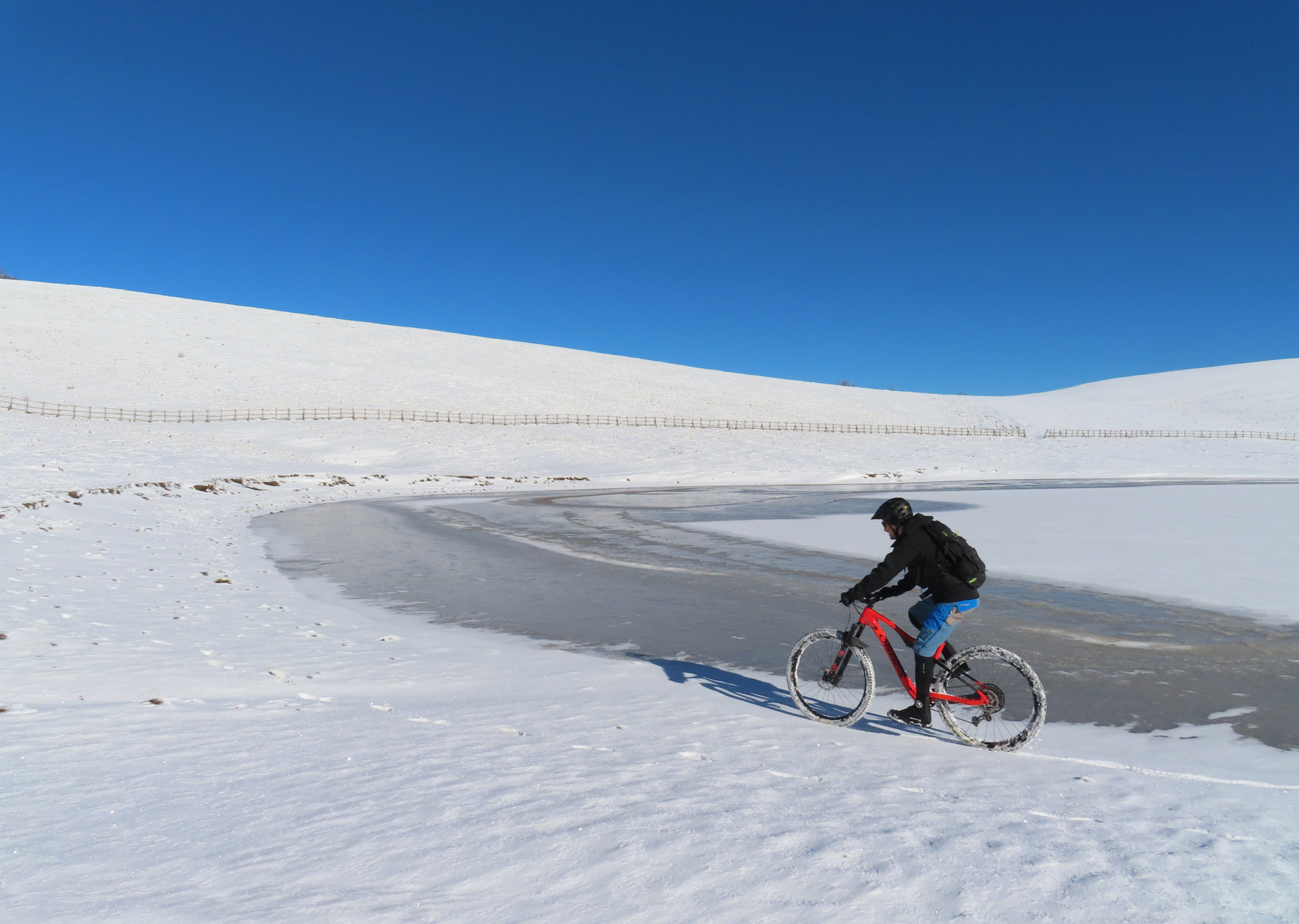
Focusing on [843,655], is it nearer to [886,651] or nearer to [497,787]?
[886,651]

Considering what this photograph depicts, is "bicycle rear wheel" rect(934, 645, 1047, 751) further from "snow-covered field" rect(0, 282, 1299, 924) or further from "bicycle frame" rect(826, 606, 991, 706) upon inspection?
"snow-covered field" rect(0, 282, 1299, 924)

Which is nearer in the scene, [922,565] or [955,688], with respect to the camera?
[922,565]

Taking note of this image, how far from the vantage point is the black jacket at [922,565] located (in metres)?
5.68

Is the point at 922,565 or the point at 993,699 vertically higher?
the point at 922,565

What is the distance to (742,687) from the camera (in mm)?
7246

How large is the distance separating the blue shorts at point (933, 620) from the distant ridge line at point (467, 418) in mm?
52445

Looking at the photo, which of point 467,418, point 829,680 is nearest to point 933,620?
point 829,680

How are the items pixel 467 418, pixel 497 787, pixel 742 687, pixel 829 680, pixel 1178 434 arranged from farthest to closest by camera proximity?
1. pixel 1178 434
2. pixel 467 418
3. pixel 742 687
4. pixel 829 680
5. pixel 497 787

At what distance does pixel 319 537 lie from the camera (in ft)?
58.6

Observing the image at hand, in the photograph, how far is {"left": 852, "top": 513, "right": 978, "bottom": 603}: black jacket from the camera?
18.6ft

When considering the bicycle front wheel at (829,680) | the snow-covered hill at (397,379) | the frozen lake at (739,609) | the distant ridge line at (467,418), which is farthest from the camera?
the snow-covered hill at (397,379)

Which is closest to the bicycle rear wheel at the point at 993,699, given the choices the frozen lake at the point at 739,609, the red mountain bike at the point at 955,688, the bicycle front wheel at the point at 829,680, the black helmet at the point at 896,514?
the red mountain bike at the point at 955,688

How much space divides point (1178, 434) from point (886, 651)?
81341mm

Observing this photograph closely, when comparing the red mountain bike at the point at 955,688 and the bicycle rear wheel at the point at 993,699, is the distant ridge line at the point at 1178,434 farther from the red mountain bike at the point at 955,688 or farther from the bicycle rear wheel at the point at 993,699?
the bicycle rear wheel at the point at 993,699
